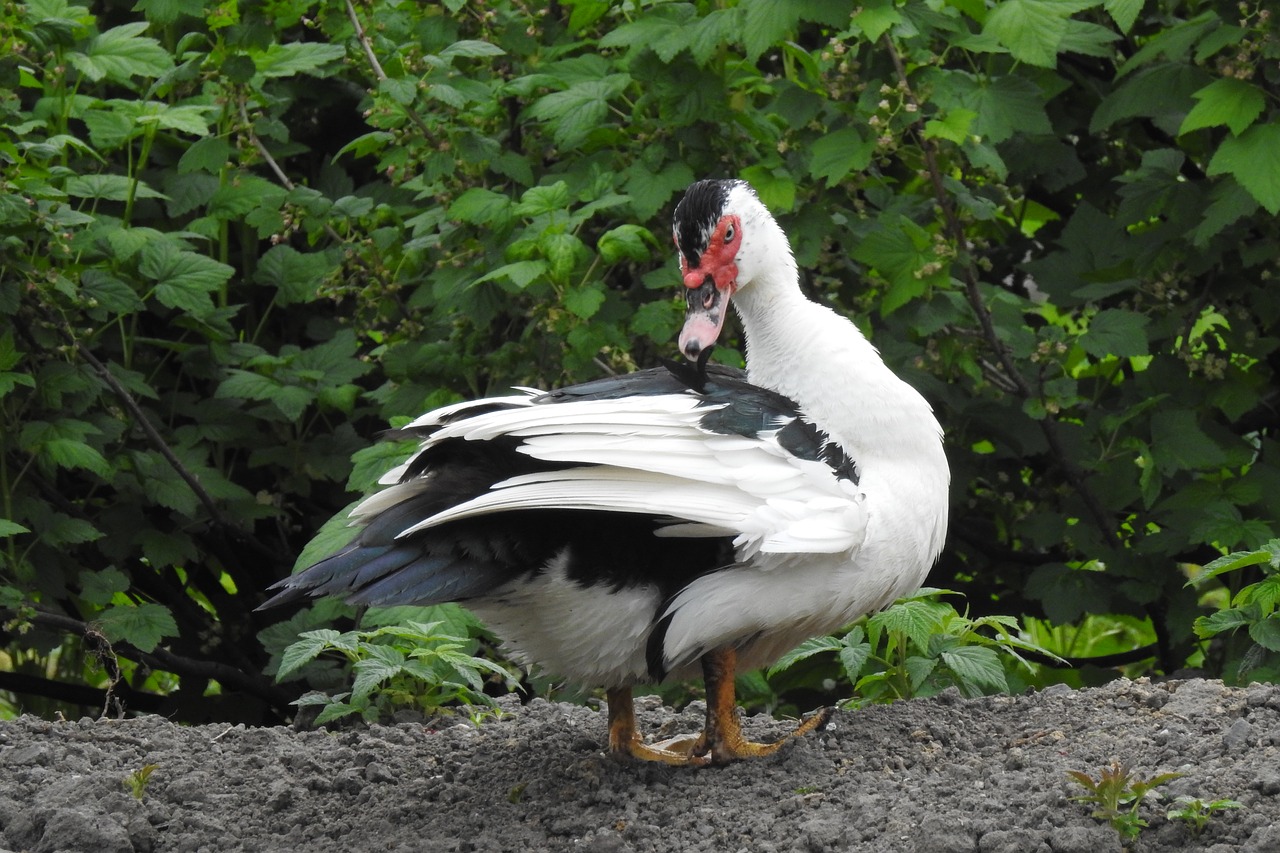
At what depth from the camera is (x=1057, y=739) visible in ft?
11.2

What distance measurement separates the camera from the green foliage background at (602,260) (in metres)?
4.59

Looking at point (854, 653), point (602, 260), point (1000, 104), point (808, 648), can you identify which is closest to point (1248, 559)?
point (854, 653)

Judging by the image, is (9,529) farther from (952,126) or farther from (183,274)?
(952,126)

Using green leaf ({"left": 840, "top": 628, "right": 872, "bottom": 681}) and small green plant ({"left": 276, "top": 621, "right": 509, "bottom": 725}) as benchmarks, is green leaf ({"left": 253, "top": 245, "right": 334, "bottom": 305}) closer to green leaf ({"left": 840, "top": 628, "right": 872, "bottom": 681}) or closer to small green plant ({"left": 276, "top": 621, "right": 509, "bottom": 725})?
small green plant ({"left": 276, "top": 621, "right": 509, "bottom": 725})

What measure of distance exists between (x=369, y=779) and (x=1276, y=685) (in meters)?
2.11

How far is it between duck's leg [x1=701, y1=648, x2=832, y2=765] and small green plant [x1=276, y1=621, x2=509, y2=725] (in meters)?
0.66

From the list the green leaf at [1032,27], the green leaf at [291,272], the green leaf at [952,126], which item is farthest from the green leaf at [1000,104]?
the green leaf at [291,272]

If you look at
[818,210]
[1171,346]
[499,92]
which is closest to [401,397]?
[499,92]

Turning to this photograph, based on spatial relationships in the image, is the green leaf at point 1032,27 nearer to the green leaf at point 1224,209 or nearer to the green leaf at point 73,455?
the green leaf at point 1224,209

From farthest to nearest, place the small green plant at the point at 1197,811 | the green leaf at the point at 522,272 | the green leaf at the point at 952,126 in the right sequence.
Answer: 1. the green leaf at the point at 952,126
2. the green leaf at the point at 522,272
3. the small green plant at the point at 1197,811

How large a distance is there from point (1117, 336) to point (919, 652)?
142 centimetres

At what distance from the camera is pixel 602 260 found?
15.4 ft

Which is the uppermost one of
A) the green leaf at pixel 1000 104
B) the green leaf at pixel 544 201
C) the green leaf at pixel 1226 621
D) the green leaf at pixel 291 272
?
the green leaf at pixel 1000 104

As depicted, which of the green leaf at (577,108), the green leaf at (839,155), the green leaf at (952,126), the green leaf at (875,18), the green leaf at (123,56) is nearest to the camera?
the green leaf at (875,18)
